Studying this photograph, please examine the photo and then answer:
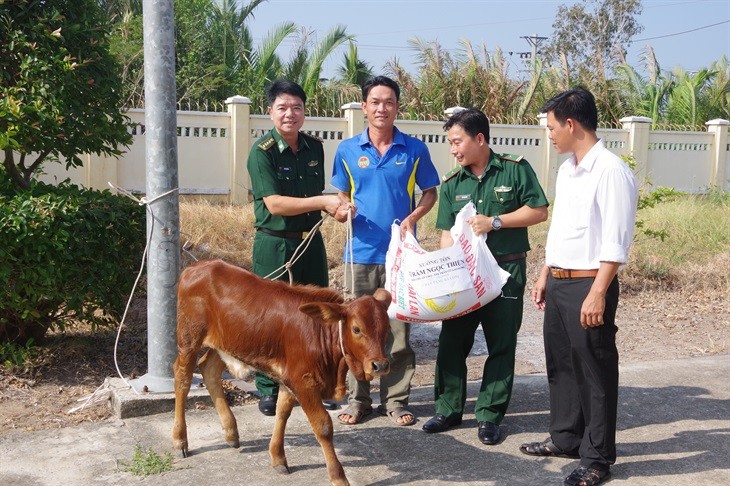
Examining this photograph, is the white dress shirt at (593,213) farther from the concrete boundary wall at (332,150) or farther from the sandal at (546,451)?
the concrete boundary wall at (332,150)

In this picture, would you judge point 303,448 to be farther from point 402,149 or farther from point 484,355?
point 484,355

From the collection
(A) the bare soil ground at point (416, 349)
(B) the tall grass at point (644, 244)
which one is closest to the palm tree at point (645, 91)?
(B) the tall grass at point (644, 244)

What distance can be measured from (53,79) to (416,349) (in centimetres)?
371

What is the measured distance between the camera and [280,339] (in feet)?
14.6

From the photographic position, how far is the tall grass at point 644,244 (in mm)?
10008

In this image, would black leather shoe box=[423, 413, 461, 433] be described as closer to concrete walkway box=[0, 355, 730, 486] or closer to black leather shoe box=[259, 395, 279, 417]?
concrete walkway box=[0, 355, 730, 486]

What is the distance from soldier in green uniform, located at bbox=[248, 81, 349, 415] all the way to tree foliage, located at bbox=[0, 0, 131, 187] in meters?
1.34

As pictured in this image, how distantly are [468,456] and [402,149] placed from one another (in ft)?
6.42

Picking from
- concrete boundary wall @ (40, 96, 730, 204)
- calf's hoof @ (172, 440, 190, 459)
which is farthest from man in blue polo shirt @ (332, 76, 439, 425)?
concrete boundary wall @ (40, 96, 730, 204)

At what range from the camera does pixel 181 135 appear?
47.0 feet

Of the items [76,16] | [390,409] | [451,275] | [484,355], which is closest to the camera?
[451,275]

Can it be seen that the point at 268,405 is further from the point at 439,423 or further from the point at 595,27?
the point at 595,27

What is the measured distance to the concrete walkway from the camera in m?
4.51

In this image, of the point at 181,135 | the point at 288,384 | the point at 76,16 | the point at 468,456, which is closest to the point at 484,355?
the point at 468,456
